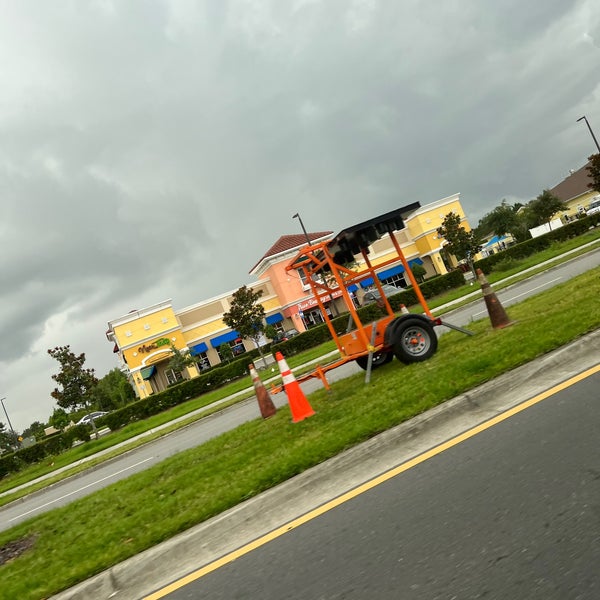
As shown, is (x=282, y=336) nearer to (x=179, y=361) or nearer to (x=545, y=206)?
(x=179, y=361)

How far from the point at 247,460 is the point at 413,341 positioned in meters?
3.75

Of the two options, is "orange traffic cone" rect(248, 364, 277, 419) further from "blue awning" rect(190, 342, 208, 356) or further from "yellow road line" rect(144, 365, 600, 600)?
"blue awning" rect(190, 342, 208, 356)

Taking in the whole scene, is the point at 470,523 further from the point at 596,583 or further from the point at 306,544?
the point at 306,544

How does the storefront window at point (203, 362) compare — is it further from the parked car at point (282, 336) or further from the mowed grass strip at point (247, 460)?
the mowed grass strip at point (247, 460)

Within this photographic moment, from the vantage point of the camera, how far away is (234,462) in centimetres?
656

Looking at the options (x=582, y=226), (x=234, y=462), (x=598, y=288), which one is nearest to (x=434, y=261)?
(x=582, y=226)

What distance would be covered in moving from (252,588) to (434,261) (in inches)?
2316

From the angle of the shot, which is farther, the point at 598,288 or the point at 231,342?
the point at 231,342

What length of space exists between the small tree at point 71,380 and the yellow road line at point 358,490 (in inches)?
1275

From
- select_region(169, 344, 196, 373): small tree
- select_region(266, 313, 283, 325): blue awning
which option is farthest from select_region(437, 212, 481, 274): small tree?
select_region(169, 344, 196, 373): small tree

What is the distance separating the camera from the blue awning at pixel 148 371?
156 ft

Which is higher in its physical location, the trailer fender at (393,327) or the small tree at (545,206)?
the small tree at (545,206)

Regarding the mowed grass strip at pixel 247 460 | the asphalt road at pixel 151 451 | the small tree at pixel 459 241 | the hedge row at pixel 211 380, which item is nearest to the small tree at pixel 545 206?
the hedge row at pixel 211 380

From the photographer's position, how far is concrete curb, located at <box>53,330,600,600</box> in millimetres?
4161
